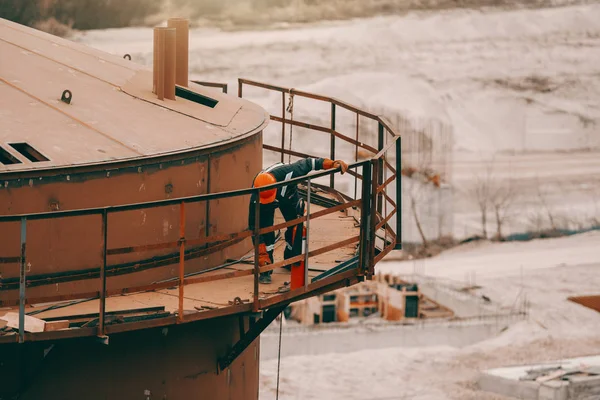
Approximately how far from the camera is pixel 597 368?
40.5 meters

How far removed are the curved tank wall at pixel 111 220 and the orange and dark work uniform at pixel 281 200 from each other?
39 centimetres

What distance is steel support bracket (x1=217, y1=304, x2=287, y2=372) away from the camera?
1090cm

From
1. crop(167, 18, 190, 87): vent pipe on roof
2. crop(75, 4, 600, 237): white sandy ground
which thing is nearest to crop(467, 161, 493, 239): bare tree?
crop(75, 4, 600, 237): white sandy ground

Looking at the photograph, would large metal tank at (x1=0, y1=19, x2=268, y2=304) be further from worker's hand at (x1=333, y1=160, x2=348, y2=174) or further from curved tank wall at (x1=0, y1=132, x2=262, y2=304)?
worker's hand at (x1=333, y1=160, x2=348, y2=174)

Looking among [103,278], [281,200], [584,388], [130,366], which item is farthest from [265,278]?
[584,388]

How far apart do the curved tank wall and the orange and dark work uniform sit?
1.27 feet

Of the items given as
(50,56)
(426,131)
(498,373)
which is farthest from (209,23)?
(50,56)

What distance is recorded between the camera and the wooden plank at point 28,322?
9.15 m

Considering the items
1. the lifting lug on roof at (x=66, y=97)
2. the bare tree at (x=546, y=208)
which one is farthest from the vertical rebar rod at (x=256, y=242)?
the bare tree at (x=546, y=208)

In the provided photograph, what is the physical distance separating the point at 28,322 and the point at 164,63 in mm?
3832

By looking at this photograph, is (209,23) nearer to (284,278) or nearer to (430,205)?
(430,205)

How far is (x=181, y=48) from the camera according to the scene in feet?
42.0

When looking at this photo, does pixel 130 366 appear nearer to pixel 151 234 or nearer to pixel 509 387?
pixel 151 234

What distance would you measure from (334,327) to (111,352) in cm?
3657
